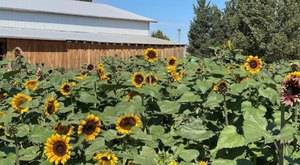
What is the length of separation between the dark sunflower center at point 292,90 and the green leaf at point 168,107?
1.18 metres

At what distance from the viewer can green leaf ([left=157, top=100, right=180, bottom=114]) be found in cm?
289

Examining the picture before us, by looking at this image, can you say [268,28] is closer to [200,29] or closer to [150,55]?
[200,29]

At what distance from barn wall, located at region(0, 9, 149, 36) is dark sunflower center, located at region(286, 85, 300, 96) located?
33.3 metres

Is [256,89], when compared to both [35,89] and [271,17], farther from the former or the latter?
[271,17]

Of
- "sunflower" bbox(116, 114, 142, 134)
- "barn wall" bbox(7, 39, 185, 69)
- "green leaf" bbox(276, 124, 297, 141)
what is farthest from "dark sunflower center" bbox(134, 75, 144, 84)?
"barn wall" bbox(7, 39, 185, 69)

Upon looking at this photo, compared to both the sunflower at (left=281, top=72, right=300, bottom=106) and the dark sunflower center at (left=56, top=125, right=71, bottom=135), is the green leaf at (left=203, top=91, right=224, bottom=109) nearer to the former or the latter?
the dark sunflower center at (left=56, top=125, right=71, bottom=135)

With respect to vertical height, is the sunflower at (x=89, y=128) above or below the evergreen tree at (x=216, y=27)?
below

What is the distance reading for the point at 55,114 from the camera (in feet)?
9.79

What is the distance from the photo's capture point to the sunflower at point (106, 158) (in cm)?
237

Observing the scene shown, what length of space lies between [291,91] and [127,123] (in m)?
1.01

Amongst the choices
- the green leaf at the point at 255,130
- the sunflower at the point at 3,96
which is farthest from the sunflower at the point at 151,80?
the green leaf at the point at 255,130

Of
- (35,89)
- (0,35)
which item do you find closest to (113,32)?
(0,35)

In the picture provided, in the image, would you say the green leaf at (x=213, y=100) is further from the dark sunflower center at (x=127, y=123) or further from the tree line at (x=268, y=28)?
the tree line at (x=268, y=28)

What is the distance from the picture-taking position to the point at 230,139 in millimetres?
2229
